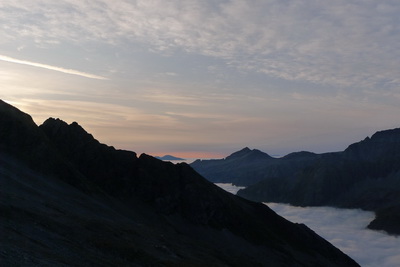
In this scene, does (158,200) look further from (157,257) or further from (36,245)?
(36,245)

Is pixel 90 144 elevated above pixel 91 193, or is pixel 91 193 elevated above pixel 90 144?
pixel 90 144

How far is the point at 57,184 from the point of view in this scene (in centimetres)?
10106

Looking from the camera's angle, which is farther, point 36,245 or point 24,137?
point 24,137

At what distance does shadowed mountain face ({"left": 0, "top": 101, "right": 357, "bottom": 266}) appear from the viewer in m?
51.3

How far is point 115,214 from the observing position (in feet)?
310

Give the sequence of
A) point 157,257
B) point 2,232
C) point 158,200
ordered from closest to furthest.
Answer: point 2,232, point 157,257, point 158,200

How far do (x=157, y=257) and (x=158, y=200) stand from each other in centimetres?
6829

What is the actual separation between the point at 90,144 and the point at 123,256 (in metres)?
89.2

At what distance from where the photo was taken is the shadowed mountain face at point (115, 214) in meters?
51.3

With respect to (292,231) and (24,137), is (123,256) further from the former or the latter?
(292,231)

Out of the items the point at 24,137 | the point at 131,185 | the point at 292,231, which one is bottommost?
the point at 292,231

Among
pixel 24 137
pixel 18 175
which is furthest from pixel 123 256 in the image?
pixel 24 137

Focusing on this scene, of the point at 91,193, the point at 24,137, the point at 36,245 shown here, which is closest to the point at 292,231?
the point at 91,193

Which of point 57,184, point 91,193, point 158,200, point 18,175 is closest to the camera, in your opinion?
point 18,175
